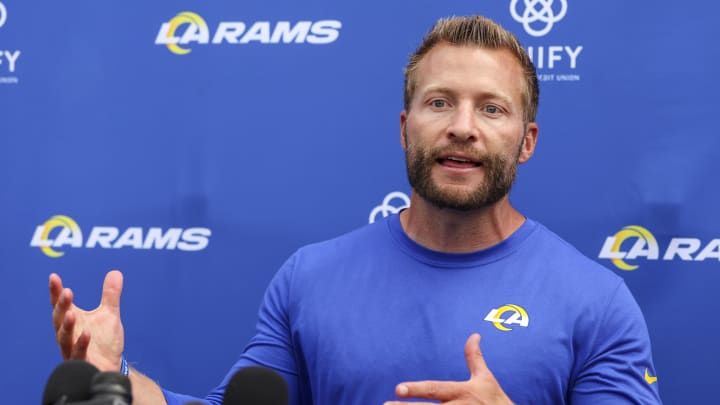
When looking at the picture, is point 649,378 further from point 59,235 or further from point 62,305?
point 59,235

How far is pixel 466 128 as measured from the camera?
139 centimetres

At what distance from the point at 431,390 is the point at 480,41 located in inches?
25.6

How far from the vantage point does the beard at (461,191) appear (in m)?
1.42

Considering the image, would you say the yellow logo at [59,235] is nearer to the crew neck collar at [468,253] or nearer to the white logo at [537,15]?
the crew neck collar at [468,253]

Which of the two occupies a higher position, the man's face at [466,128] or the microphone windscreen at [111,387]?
the man's face at [466,128]

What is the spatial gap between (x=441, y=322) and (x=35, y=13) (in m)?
1.36

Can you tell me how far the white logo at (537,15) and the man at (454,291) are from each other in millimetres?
369

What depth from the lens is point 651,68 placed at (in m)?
1.80

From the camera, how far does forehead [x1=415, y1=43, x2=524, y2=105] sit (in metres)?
1.44

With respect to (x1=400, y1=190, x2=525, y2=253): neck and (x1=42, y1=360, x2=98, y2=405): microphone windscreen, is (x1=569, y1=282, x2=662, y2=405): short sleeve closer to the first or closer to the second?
(x1=400, y1=190, x2=525, y2=253): neck

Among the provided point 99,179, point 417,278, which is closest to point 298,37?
point 99,179

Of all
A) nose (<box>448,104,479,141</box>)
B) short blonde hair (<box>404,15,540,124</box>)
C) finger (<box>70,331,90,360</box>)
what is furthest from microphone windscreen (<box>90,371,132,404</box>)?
short blonde hair (<box>404,15,540,124</box>)

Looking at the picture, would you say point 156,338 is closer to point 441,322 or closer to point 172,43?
point 172,43

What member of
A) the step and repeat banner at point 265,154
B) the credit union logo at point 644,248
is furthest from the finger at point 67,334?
the credit union logo at point 644,248
